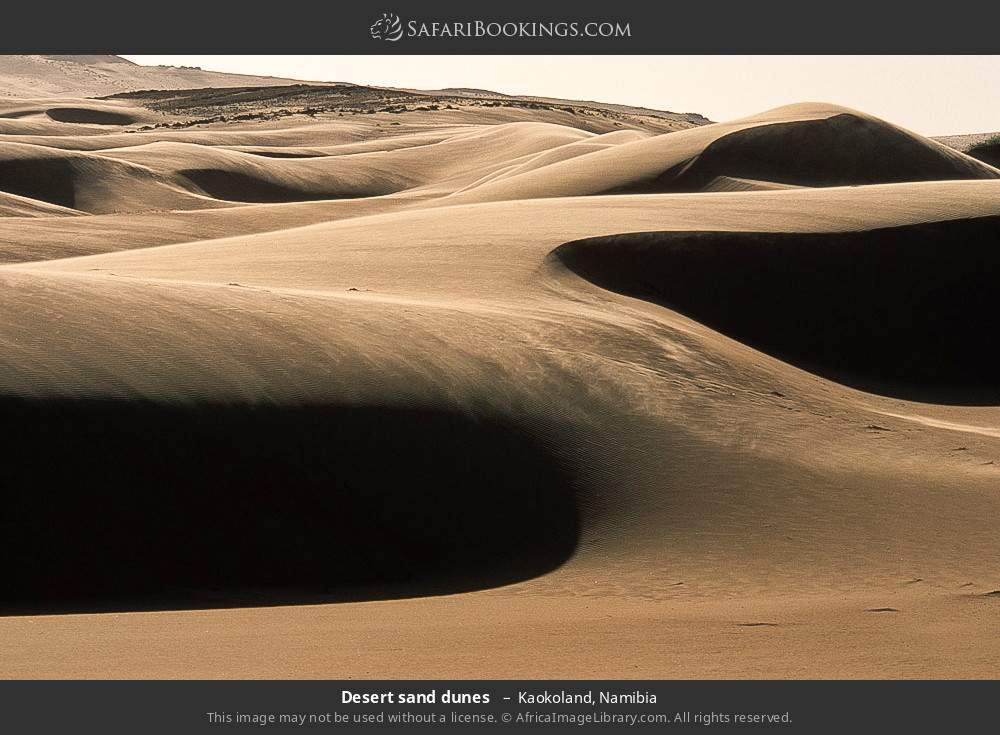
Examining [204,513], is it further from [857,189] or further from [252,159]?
[252,159]

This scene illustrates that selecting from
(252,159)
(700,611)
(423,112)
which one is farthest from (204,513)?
(423,112)

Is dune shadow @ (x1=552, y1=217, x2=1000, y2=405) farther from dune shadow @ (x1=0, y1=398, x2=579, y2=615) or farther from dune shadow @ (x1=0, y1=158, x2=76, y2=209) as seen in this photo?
dune shadow @ (x1=0, y1=158, x2=76, y2=209)

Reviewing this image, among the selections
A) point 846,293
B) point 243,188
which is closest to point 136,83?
point 243,188

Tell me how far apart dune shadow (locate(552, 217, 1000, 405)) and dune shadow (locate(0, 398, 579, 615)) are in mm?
6921

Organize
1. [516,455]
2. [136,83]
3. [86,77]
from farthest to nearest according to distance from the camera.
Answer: [136,83] → [86,77] → [516,455]

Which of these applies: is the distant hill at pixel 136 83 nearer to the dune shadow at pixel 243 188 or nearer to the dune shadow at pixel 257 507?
the dune shadow at pixel 243 188

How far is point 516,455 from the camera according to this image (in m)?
10.3

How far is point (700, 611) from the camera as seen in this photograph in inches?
318

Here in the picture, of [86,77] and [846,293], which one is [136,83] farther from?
[846,293]

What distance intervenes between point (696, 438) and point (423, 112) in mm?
58575

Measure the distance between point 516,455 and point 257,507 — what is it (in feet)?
7.75

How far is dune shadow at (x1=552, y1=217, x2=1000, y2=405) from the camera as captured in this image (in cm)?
1636

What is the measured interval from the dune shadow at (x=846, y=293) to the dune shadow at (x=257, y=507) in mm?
6921

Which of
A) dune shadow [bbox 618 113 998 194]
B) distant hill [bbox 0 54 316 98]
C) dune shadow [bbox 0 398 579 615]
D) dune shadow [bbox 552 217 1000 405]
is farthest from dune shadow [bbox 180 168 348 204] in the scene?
distant hill [bbox 0 54 316 98]
